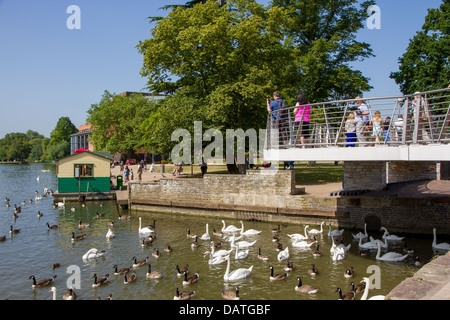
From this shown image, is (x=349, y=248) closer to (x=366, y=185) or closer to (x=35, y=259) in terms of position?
(x=366, y=185)

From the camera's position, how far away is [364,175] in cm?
1911

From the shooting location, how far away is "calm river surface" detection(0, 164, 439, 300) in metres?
11.8

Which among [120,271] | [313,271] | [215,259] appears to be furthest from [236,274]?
[120,271]

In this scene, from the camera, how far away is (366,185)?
1912 cm

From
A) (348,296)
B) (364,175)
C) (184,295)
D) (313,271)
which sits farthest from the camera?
(364,175)

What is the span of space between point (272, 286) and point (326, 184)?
14907mm

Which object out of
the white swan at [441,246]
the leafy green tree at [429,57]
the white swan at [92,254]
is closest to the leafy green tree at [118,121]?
the leafy green tree at [429,57]

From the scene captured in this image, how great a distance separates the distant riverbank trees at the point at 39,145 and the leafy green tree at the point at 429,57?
11996cm

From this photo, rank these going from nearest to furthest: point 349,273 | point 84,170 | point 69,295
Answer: point 69,295, point 349,273, point 84,170

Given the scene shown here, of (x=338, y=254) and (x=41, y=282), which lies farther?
(x=338, y=254)

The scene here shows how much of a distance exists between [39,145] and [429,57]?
17277 centimetres

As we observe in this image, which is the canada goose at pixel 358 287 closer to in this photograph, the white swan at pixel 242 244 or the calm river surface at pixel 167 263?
the calm river surface at pixel 167 263

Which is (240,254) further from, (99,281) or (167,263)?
(99,281)

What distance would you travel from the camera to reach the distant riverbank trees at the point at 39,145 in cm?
13362
